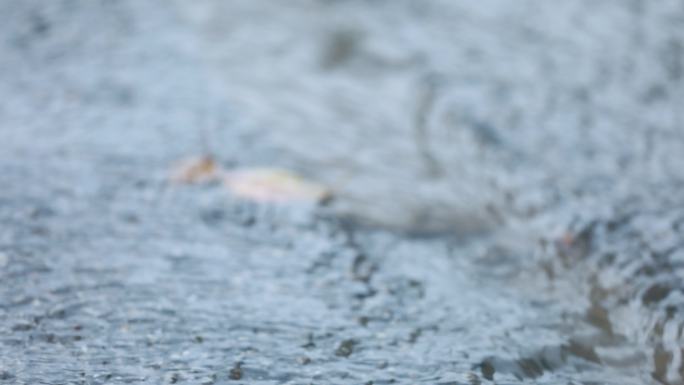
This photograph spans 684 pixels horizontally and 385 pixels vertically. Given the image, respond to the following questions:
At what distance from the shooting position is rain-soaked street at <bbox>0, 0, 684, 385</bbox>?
Answer: 121 centimetres

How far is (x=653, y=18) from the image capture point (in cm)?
274

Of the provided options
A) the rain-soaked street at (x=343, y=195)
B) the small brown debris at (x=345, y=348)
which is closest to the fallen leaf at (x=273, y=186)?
the rain-soaked street at (x=343, y=195)

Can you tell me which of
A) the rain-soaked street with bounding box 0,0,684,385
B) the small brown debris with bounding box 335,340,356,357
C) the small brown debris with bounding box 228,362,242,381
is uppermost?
the rain-soaked street with bounding box 0,0,684,385

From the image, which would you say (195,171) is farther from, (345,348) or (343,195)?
(345,348)

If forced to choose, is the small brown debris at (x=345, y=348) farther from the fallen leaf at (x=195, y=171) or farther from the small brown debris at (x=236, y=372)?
the fallen leaf at (x=195, y=171)

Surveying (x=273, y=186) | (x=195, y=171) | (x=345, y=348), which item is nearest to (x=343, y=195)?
(x=273, y=186)

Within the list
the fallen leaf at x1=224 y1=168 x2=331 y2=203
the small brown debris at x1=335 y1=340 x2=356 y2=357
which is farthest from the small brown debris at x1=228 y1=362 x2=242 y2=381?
the fallen leaf at x1=224 y1=168 x2=331 y2=203

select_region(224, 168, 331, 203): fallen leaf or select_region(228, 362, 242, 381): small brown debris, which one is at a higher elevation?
select_region(224, 168, 331, 203): fallen leaf

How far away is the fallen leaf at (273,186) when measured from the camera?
1.70 metres

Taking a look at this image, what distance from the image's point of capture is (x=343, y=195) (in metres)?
1.77

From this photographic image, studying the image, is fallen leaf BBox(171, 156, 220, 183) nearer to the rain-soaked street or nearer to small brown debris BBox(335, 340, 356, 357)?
the rain-soaked street

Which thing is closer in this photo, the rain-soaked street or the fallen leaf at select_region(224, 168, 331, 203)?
the rain-soaked street

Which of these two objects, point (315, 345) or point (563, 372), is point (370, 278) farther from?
point (563, 372)

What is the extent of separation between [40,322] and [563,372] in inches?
29.7
